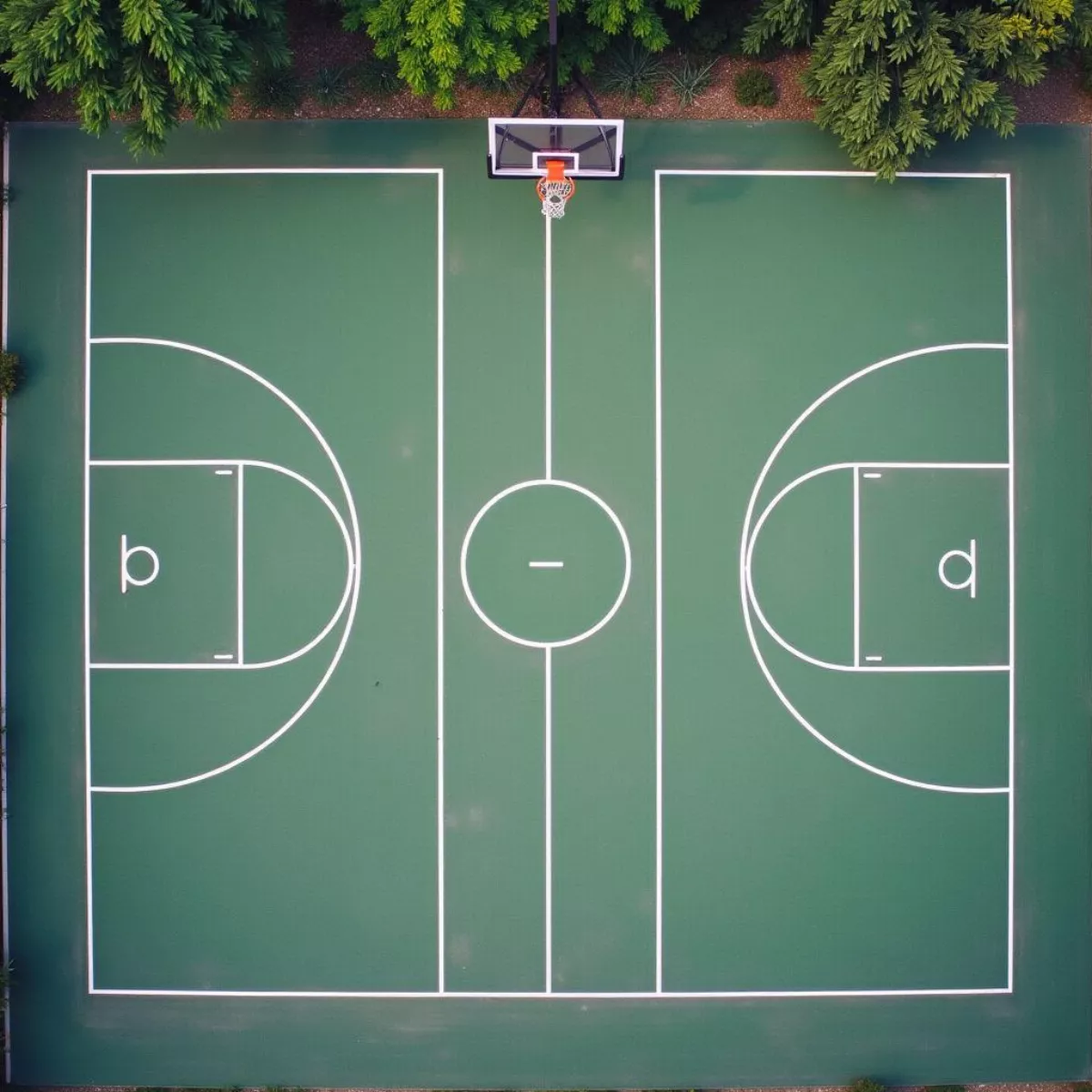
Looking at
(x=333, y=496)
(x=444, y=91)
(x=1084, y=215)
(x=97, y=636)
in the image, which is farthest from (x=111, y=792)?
(x=1084, y=215)

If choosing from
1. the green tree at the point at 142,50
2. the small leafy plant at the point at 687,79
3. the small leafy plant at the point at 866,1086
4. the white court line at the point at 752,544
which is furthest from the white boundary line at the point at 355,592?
the small leafy plant at the point at 866,1086

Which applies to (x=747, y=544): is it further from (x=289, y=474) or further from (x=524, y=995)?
(x=524, y=995)

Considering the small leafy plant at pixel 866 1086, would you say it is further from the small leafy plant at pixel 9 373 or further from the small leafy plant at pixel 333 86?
the small leafy plant at pixel 333 86

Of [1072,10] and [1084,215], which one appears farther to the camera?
[1084,215]

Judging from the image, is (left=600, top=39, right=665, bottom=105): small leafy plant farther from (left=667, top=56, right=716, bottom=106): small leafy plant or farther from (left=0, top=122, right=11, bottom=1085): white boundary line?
(left=0, top=122, right=11, bottom=1085): white boundary line

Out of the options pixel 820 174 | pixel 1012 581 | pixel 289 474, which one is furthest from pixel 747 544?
pixel 289 474

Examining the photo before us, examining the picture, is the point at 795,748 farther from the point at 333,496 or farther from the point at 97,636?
the point at 97,636
